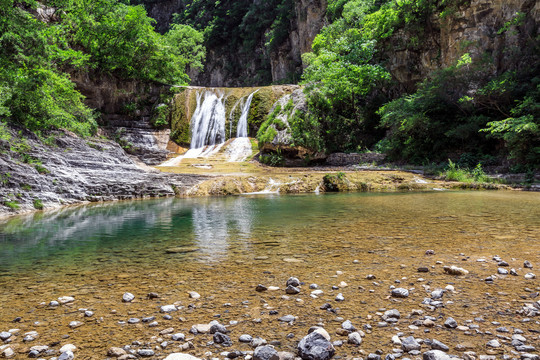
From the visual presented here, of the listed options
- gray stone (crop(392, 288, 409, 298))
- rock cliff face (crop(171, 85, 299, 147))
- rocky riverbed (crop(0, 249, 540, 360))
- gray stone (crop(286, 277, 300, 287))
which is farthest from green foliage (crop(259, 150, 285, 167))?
gray stone (crop(392, 288, 409, 298))

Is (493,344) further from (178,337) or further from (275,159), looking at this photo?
(275,159)

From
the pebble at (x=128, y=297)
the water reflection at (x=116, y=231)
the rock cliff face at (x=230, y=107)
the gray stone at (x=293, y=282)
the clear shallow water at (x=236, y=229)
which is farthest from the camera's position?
the rock cliff face at (x=230, y=107)

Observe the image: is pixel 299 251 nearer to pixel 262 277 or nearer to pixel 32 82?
pixel 262 277

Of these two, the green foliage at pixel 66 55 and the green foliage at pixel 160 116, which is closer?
the green foliage at pixel 66 55

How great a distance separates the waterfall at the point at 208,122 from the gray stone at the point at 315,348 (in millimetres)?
22113

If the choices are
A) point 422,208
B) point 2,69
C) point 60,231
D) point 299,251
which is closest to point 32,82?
point 2,69

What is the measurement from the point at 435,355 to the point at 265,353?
3.00ft

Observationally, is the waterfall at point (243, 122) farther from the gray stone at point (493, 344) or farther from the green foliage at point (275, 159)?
the gray stone at point (493, 344)

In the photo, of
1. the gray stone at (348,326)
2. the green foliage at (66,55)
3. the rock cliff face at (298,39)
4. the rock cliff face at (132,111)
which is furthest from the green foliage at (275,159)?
the rock cliff face at (298,39)

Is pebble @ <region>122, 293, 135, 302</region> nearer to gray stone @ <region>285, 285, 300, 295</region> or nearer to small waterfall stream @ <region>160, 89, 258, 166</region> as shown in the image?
gray stone @ <region>285, 285, 300, 295</region>

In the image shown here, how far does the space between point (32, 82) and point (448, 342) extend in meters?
12.7

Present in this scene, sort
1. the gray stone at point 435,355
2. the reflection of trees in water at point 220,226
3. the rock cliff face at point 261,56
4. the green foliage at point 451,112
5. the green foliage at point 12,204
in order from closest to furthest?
the gray stone at point 435,355 → the reflection of trees in water at point 220,226 → the green foliage at point 12,204 → the green foliage at point 451,112 → the rock cliff face at point 261,56

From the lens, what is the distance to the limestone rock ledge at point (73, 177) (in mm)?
8266

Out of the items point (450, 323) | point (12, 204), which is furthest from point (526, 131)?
point (12, 204)
